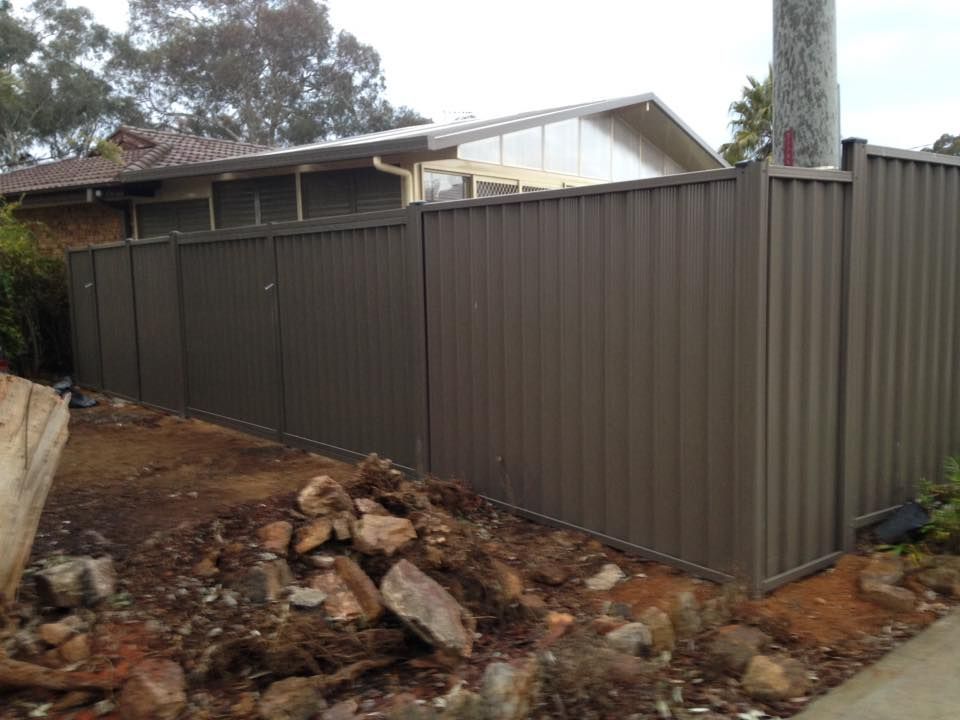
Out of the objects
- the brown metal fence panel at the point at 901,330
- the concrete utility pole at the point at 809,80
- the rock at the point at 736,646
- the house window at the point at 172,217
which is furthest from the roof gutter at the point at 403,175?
the rock at the point at 736,646

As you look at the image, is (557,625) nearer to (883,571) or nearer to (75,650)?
(883,571)

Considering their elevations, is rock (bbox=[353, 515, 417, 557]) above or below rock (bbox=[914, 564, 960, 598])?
above

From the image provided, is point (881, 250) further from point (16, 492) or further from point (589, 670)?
point (16, 492)

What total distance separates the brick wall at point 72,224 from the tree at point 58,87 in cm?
2074

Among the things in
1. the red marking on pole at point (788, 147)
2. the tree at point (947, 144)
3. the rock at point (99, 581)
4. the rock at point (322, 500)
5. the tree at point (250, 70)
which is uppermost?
the tree at point (250, 70)

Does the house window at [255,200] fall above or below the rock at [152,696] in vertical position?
above

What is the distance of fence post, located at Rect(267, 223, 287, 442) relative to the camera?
8.20 m

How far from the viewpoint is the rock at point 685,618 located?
4102 mm

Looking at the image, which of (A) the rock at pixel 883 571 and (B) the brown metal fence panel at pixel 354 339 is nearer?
(A) the rock at pixel 883 571

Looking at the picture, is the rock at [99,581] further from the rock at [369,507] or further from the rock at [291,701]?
the rock at [369,507]

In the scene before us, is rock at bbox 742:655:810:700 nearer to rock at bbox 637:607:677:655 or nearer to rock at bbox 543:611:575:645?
rock at bbox 637:607:677:655

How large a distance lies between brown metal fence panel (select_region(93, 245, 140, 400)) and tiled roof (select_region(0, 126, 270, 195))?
2513 millimetres

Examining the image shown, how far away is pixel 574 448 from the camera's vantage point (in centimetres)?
546

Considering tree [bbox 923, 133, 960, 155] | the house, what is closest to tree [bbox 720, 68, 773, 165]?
tree [bbox 923, 133, 960, 155]
